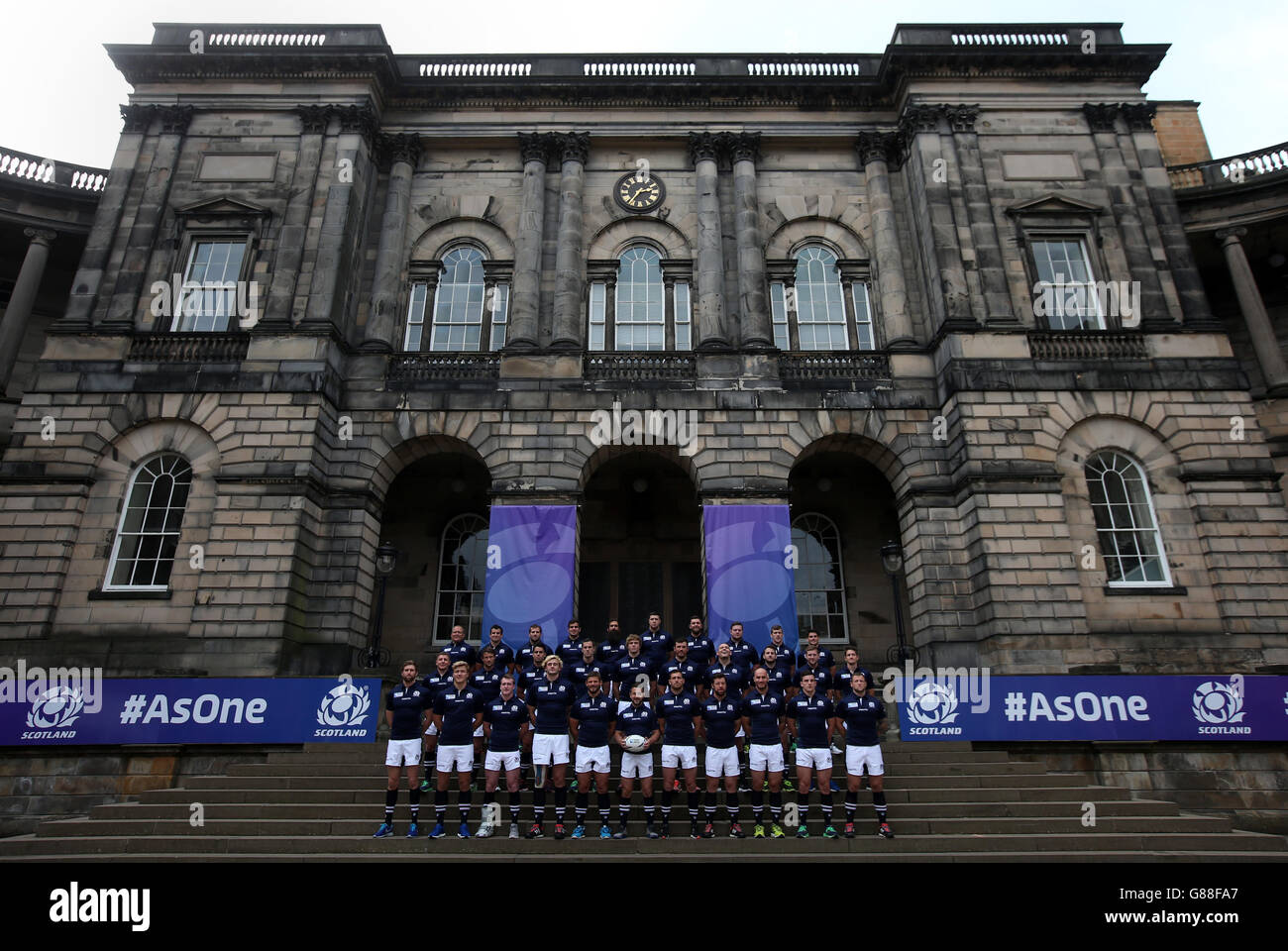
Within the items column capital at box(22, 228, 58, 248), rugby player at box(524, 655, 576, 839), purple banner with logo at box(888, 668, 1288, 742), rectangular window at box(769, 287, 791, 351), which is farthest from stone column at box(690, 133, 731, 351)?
column capital at box(22, 228, 58, 248)

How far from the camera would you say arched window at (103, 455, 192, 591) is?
16.4 metres

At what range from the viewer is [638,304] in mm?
20484

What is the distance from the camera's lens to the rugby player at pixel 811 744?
1016 cm

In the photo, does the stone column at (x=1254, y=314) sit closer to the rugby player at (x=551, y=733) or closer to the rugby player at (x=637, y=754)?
the rugby player at (x=637, y=754)

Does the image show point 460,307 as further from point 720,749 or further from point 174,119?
point 720,749

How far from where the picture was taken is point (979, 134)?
20.4 metres

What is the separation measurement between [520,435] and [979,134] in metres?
14.9

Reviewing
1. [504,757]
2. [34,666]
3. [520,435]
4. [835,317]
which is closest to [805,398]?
[835,317]

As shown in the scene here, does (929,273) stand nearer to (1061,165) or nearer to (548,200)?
(1061,165)

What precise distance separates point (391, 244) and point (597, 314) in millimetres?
5900

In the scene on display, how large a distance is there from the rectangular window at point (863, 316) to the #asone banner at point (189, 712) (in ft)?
47.5

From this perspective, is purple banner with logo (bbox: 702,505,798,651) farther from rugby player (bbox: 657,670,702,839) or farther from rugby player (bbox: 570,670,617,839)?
rugby player (bbox: 570,670,617,839)

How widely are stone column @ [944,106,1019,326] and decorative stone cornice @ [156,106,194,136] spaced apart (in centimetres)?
2059

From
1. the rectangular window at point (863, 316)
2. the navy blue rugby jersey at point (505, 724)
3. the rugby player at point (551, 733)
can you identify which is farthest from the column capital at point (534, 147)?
the navy blue rugby jersey at point (505, 724)
